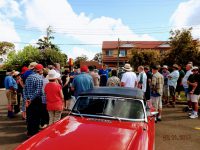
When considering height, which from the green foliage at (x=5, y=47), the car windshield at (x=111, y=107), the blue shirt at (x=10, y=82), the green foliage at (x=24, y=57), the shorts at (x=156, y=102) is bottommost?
the shorts at (x=156, y=102)

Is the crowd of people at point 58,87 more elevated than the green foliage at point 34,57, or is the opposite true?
the green foliage at point 34,57

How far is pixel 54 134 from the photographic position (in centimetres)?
439

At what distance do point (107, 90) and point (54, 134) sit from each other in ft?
5.89

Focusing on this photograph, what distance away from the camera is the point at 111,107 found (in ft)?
17.4

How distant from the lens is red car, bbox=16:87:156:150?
156 inches

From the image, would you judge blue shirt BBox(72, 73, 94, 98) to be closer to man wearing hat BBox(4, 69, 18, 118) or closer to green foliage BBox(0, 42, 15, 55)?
man wearing hat BBox(4, 69, 18, 118)

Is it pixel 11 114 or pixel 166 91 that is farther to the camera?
pixel 166 91

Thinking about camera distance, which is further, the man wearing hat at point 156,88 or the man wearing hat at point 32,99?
the man wearing hat at point 156,88

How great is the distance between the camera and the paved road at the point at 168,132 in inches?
275

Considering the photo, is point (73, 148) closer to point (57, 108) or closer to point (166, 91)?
point (57, 108)

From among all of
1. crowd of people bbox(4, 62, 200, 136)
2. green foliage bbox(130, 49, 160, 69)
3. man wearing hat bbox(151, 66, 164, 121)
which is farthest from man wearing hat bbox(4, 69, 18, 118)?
green foliage bbox(130, 49, 160, 69)

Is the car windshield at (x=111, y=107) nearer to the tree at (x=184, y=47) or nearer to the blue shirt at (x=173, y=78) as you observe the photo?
the blue shirt at (x=173, y=78)

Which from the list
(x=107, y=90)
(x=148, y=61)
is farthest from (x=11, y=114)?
(x=148, y=61)

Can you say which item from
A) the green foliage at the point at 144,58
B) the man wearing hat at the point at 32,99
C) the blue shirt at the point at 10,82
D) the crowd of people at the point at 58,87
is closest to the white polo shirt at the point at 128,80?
the crowd of people at the point at 58,87
